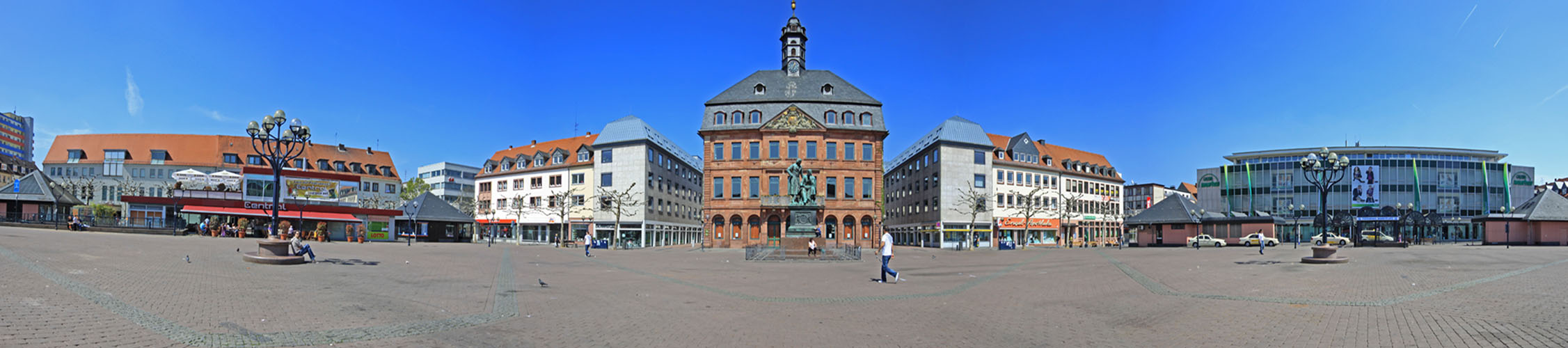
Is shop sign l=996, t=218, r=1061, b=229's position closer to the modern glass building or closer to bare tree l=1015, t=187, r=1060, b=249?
bare tree l=1015, t=187, r=1060, b=249

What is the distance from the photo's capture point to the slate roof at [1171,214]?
62278 mm

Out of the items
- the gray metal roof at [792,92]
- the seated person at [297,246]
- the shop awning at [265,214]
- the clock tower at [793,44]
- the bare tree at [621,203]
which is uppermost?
the clock tower at [793,44]

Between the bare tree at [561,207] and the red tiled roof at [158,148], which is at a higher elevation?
the red tiled roof at [158,148]

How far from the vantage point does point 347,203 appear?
63531 mm

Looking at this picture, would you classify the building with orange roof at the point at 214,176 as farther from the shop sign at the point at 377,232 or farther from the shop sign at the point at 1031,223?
the shop sign at the point at 1031,223

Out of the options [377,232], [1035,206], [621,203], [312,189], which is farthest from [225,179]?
[1035,206]

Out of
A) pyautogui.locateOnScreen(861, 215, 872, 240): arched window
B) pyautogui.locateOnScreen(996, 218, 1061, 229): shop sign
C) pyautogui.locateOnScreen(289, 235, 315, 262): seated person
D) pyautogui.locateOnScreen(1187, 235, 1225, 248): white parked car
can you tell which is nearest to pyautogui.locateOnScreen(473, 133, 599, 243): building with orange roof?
pyautogui.locateOnScreen(861, 215, 872, 240): arched window

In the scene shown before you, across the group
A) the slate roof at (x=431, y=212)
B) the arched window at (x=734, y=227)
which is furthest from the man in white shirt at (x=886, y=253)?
the slate roof at (x=431, y=212)

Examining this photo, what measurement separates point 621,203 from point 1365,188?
3331 inches

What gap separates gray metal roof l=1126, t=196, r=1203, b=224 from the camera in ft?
204

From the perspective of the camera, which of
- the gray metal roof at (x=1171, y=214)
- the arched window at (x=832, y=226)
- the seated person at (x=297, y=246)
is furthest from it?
the arched window at (x=832, y=226)

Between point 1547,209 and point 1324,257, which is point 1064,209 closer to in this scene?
point 1547,209

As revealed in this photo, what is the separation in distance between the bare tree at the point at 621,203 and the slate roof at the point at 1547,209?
6593cm

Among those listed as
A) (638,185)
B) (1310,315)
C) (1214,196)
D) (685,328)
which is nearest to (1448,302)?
(1310,315)
